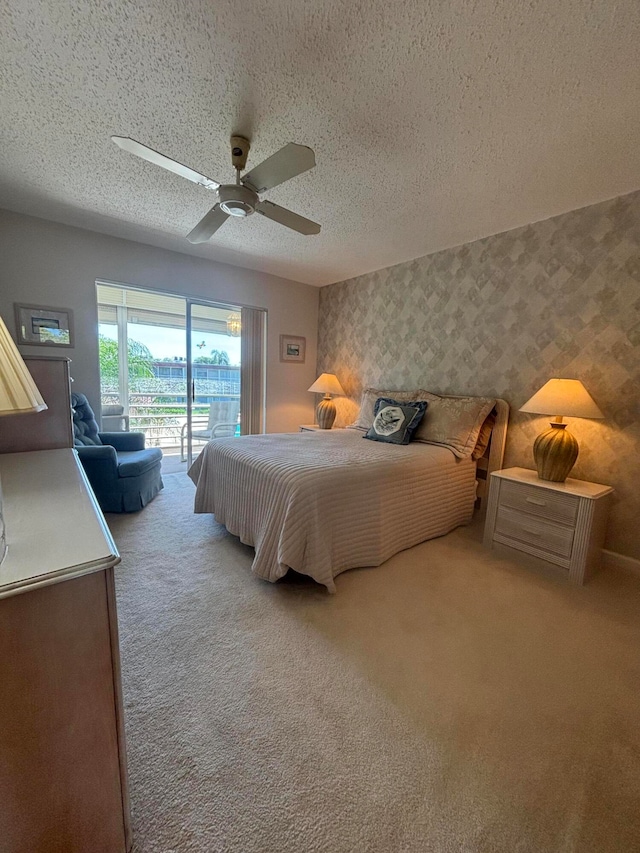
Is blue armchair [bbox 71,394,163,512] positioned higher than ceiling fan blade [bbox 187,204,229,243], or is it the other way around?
ceiling fan blade [bbox 187,204,229,243]

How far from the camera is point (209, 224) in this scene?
7.09ft

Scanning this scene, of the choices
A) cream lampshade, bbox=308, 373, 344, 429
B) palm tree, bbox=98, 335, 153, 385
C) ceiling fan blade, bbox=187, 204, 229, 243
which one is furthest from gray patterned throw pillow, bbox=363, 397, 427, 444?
palm tree, bbox=98, 335, 153, 385

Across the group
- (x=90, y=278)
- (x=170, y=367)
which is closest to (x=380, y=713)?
(x=90, y=278)

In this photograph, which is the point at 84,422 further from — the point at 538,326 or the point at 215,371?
the point at 538,326

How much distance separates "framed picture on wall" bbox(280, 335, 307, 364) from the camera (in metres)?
4.61

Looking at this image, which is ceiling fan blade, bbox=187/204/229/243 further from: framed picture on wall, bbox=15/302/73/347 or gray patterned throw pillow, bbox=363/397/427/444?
gray patterned throw pillow, bbox=363/397/427/444

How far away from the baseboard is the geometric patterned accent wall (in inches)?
1.7

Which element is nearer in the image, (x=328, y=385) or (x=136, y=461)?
(x=136, y=461)

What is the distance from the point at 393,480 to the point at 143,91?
7.89ft

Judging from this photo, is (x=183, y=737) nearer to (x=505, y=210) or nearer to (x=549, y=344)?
(x=549, y=344)

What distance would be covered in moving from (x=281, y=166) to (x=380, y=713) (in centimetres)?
232

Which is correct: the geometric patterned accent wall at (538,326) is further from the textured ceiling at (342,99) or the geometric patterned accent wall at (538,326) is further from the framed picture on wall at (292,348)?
the framed picture on wall at (292,348)

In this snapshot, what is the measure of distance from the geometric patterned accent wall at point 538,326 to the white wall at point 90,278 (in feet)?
4.73

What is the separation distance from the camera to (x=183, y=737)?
116 centimetres
